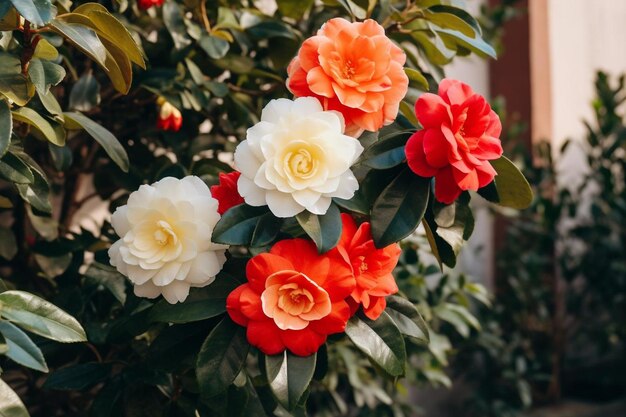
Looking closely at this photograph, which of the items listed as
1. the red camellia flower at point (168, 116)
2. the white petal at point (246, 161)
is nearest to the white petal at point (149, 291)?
the white petal at point (246, 161)

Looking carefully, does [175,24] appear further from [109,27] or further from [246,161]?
[246,161]

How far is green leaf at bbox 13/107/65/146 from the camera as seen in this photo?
1216 mm

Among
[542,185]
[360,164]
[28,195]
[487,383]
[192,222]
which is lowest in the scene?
[487,383]

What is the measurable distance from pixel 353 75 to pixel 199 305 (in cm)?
43

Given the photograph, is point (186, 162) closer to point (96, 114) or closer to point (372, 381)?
point (96, 114)

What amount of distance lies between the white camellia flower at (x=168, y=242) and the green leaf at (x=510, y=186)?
0.46 meters

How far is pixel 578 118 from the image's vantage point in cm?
417

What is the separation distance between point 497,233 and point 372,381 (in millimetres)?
1677

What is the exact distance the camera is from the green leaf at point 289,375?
1.09 meters

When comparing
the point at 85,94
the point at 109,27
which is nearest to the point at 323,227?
the point at 109,27

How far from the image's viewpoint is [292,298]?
110cm

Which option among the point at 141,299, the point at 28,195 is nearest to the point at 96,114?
the point at 28,195

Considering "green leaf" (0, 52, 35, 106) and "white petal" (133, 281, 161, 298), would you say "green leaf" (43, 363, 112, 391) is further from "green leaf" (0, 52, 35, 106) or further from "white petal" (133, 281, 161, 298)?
"green leaf" (0, 52, 35, 106)

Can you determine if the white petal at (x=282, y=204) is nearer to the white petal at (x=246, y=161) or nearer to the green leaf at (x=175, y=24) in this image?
the white petal at (x=246, y=161)
